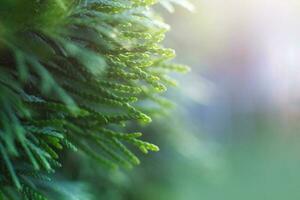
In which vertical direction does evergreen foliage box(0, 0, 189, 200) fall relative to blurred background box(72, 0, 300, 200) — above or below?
below

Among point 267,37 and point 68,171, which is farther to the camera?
point 267,37

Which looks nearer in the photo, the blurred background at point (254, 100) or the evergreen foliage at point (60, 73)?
the evergreen foliage at point (60, 73)

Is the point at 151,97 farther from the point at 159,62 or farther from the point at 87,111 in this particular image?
the point at 87,111

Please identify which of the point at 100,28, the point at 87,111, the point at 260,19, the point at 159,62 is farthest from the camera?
the point at 260,19

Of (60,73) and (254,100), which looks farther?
(254,100)

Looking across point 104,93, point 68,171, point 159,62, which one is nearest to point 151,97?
point 159,62

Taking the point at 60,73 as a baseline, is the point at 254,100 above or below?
above

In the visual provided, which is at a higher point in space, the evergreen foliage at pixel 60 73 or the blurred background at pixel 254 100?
the blurred background at pixel 254 100

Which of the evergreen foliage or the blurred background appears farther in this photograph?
the blurred background
